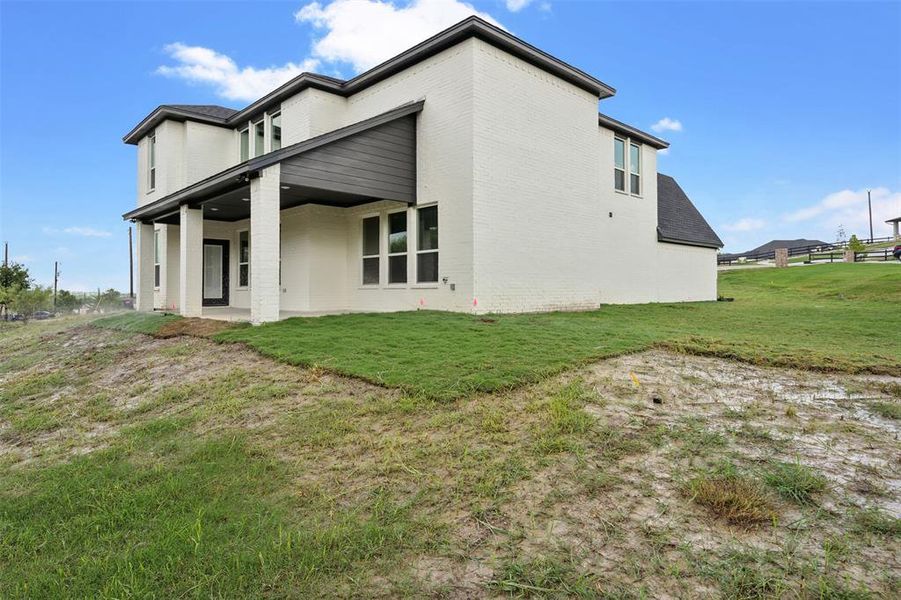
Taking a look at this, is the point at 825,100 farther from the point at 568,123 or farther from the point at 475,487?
the point at 475,487

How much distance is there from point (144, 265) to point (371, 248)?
9.72 m

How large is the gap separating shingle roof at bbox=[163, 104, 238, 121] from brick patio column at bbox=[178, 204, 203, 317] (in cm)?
619

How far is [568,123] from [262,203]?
846 centimetres

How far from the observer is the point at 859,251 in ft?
138

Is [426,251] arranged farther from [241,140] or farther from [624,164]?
[241,140]

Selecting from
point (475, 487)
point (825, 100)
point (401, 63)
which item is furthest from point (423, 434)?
point (825, 100)

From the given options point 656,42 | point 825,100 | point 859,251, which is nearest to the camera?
point 656,42

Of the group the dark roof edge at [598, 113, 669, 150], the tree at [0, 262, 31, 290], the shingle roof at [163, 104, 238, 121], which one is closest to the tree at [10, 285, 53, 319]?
the tree at [0, 262, 31, 290]

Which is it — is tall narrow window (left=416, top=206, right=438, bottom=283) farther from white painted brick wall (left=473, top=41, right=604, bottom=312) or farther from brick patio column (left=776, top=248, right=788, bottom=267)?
brick patio column (left=776, top=248, right=788, bottom=267)

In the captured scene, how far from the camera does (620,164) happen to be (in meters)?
16.7

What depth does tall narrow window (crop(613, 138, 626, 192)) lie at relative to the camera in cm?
1655

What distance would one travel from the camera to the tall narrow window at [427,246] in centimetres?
1177

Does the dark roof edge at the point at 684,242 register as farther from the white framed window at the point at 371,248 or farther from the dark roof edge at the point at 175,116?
the dark roof edge at the point at 175,116

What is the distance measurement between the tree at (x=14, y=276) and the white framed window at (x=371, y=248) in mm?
30740
